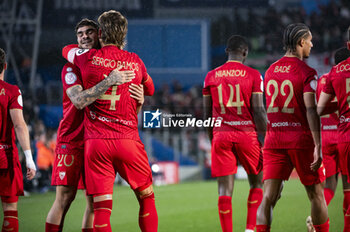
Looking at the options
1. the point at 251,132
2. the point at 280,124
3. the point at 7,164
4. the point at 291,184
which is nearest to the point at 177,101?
the point at 251,132

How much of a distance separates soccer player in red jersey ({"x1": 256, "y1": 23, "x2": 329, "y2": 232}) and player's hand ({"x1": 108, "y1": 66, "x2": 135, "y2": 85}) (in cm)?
117

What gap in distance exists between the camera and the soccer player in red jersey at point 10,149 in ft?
13.9

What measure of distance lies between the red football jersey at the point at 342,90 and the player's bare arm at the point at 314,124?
0.19 meters

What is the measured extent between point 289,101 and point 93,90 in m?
1.51

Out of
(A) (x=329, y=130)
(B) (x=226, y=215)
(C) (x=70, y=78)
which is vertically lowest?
(B) (x=226, y=215)

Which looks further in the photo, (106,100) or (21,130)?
(21,130)

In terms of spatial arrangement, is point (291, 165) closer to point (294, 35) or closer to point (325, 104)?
point (325, 104)

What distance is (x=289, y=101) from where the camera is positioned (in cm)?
432

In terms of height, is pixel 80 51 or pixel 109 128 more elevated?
pixel 80 51

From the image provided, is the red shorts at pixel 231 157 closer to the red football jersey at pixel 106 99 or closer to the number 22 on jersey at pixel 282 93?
the number 22 on jersey at pixel 282 93

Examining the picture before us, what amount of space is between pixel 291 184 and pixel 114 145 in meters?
8.71

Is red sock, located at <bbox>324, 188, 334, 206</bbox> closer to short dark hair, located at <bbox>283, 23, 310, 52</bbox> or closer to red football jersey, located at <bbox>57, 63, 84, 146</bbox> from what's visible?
short dark hair, located at <bbox>283, 23, 310, 52</bbox>

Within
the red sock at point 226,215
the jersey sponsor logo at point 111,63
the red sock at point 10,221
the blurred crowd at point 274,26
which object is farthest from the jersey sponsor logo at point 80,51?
the blurred crowd at point 274,26

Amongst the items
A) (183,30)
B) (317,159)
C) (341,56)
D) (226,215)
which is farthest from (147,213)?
(183,30)
